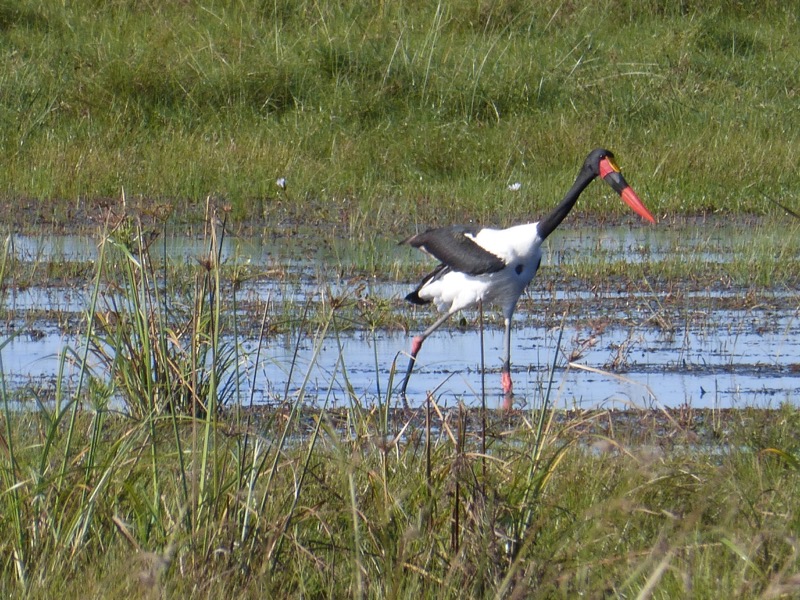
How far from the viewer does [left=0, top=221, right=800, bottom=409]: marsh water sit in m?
5.09

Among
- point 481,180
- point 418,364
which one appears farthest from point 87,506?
point 481,180

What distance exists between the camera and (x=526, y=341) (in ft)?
20.3

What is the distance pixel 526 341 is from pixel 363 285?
176cm

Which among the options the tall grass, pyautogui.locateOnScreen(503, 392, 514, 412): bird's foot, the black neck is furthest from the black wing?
the tall grass

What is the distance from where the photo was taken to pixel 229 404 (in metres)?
4.52

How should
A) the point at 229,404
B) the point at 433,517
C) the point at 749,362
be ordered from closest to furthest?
the point at 433,517, the point at 229,404, the point at 749,362

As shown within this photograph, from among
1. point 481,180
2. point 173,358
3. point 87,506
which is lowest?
point 87,506

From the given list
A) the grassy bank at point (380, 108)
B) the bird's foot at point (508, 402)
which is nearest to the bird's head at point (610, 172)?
the bird's foot at point (508, 402)

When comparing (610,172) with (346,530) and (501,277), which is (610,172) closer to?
(501,277)

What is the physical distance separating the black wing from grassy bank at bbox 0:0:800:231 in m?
2.38

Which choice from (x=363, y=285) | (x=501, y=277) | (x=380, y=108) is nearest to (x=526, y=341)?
(x=501, y=277)

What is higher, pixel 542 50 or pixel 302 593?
pixel 542 50

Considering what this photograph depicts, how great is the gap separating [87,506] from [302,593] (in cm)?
43

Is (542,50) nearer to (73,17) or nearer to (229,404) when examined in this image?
(73,17)
